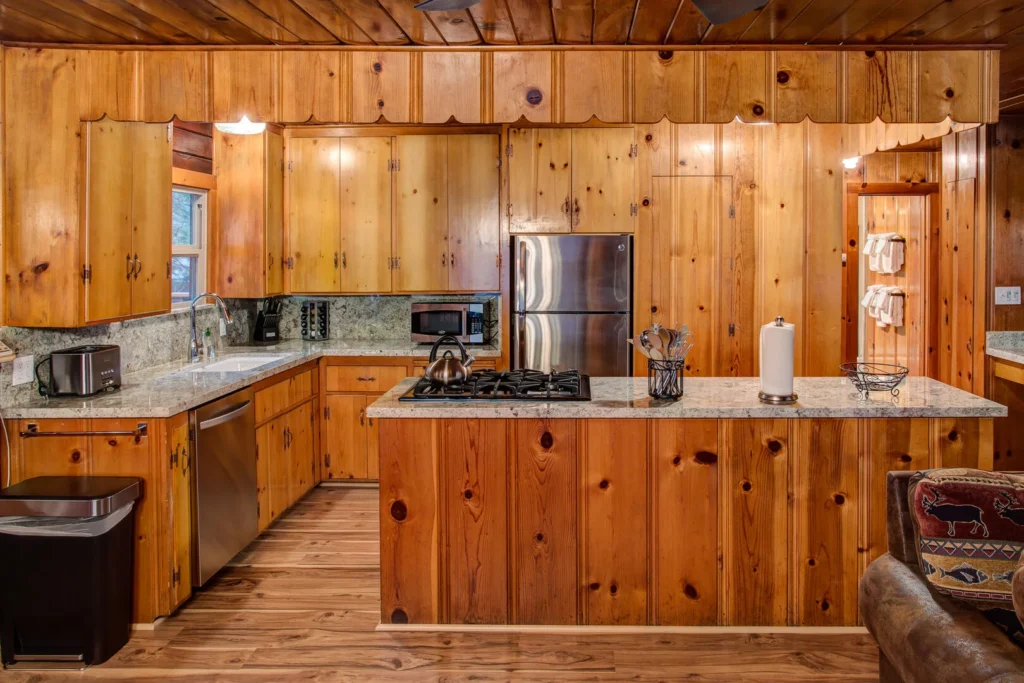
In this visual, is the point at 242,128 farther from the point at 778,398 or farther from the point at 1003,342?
the point at 1003,342

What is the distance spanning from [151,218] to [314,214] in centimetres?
170

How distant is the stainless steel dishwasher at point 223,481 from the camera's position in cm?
333

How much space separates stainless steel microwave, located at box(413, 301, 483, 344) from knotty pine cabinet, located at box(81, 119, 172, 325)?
177cm

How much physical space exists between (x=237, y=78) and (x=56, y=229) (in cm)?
91

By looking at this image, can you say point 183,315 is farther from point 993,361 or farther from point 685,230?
point 993,361

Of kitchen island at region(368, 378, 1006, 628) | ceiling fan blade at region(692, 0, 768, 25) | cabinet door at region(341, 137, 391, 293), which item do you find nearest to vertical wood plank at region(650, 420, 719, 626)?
kitchen island at region(368, 378, 1006, 628)

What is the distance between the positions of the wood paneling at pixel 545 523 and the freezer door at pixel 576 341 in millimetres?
2023

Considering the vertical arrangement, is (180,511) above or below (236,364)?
below

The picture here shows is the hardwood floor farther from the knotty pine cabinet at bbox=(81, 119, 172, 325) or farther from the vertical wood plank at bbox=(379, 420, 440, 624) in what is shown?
the knotty pine cabinet at bbox=(81, 119, 172, 325)

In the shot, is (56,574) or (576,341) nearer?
(56,574)

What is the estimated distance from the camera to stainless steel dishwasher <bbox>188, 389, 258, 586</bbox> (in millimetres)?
3334

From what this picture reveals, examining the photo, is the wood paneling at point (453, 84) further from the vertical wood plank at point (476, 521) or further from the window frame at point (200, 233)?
the window frame at point (200, 233)

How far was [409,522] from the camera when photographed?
3023 millimetres

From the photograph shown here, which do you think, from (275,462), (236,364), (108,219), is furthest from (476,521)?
(236,364)
